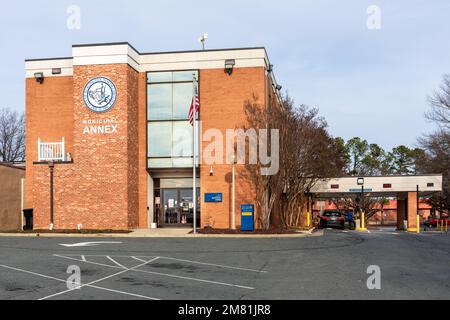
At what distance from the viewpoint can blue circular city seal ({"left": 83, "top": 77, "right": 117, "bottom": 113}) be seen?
91.7 ft

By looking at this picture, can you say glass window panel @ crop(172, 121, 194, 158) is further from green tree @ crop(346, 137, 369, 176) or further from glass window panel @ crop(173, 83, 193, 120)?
green tree @ crop(346, 137, 369, 176)

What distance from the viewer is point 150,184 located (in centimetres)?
3028

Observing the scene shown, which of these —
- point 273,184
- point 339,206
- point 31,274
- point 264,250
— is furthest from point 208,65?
point 339,206

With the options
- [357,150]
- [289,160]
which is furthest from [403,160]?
[289,160]

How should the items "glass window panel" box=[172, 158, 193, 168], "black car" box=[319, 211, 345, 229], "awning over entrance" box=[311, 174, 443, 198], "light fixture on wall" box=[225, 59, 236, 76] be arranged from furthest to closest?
"awning over entrance" box=[311, 174, 443, 198], "black car" box=[319, 211, 345, 229], "glass window panel" box=[172, 158, 193, 168], "light fixture on wall" box=[225, 59, 236, 76]

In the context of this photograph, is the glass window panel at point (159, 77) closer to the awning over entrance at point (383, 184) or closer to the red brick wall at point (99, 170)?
the red brick wall at point (99, 170)

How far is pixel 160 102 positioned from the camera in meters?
29.7

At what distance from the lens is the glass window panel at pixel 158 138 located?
29625mm

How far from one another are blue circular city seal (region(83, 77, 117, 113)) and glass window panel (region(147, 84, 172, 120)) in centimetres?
248

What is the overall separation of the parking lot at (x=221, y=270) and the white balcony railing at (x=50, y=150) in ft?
34.1

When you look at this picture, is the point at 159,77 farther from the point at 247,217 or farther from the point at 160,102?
the point at 247,217

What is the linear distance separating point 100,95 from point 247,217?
402 inches

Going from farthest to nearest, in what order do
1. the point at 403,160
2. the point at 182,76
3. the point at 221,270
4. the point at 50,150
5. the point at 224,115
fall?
the point at 403,160, the point at 50,150, the point at 182,76, the point at 224,115, the point at 221,270

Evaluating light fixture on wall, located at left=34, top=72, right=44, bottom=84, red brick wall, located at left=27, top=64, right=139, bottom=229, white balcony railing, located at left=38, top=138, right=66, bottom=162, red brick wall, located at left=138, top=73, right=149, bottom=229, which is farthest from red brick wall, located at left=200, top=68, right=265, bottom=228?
light fixture on wall, located at left=34, top=72, right=44, bottom=84
